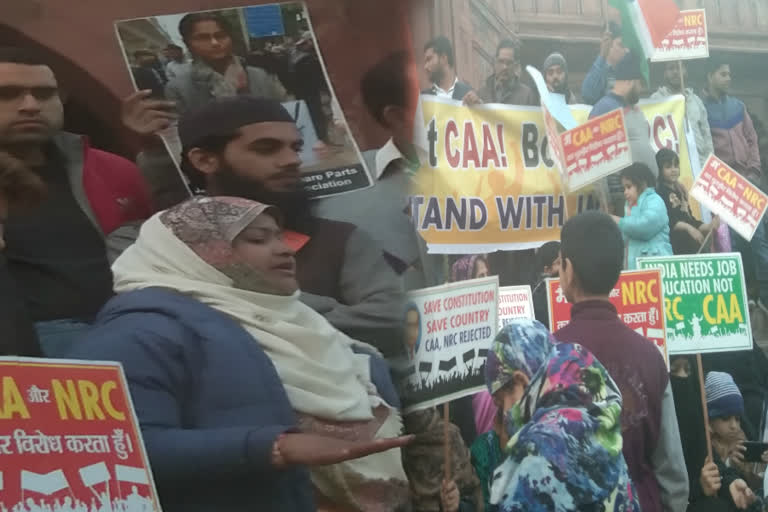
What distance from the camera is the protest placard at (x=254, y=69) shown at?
1969mm

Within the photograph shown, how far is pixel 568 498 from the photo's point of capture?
2.56 metres

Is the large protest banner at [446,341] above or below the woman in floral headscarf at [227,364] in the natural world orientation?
below

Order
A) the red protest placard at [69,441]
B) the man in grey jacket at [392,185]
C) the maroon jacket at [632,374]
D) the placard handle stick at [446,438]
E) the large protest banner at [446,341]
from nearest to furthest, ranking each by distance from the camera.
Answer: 1. the red protest placard at [69,441]
2. the man in grey jacket at [392,185]
3. the large protest banner at [446,341]
4. the placard handle stick at [446,438]
5. the maroon jacket at [632,374]

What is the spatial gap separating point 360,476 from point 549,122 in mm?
1161

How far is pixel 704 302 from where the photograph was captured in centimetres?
319

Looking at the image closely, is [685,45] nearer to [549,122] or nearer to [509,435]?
[549,122]

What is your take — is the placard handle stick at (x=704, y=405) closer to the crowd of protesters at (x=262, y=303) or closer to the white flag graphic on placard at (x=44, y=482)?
the crowd of protesters at (x=262, y=303)

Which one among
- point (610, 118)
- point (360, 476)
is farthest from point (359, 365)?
point (610, 118)

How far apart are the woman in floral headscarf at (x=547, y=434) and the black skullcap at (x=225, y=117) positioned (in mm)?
821

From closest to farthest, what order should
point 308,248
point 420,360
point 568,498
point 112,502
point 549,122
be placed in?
point 112,502
point 308,248
point 420,360
point 568,498
point 549,122

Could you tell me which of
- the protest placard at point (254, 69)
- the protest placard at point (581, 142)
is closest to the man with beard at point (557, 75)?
the protest placard at point (581, 142)

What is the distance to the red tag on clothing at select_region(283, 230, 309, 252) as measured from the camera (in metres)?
2.05

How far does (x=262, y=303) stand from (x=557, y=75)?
1255mm

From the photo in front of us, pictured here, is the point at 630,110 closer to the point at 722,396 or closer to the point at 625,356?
the point at 625,356
